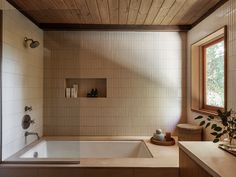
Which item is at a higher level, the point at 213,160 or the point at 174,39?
the point at 174,39

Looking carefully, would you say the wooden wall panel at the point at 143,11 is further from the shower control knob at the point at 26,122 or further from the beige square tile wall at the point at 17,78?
the shower control knob at the point at 26,122

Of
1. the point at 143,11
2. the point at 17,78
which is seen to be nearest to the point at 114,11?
the point at 143,11

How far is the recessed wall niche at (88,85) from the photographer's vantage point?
3199 mm

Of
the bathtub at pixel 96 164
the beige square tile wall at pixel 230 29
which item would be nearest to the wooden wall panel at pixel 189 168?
the bathtub at pixel 96 164

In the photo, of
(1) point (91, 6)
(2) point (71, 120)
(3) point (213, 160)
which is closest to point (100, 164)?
(3) point (213, 160)

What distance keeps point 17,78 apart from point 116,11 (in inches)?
52.7

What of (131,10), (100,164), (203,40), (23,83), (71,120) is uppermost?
(131,10)

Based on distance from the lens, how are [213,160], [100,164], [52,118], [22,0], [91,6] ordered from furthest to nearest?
[52,118] < [91,6] < [22,0] < [100,164] < [213,160]

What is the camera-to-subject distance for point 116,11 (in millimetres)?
2527

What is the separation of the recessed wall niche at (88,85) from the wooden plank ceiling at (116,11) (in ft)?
2.65

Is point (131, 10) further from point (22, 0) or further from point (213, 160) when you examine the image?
point (213, 160)

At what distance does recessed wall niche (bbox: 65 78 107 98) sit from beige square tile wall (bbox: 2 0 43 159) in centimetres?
48

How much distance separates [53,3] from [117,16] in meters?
0.78

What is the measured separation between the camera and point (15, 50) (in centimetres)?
231
